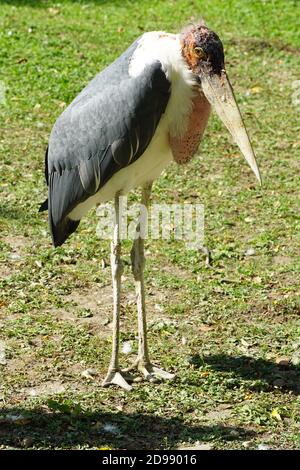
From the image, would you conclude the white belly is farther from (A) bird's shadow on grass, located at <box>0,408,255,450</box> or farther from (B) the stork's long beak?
(A) bird's shadow on grass, located at <box>0,408,255,450</box>

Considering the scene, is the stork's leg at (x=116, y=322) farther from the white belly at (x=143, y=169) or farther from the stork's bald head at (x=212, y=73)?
the stork's bald head at (x=212, y=73)

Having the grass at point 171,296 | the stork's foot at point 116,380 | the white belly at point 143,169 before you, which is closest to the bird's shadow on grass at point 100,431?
the grass at point 171,296

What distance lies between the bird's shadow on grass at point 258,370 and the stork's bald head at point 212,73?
4.18ft

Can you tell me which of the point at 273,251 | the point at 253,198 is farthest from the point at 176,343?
the point at 253,198

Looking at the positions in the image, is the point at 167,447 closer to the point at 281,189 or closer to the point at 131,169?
the point at 131,169

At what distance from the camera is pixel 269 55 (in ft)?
35.6

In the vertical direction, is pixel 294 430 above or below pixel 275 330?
below

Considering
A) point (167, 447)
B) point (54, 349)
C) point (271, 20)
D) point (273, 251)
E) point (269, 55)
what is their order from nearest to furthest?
1. point (167, 447)
2. point (54, 349)
3. point (273, 251)
4. point (269, 55)
5. point (271, 20)

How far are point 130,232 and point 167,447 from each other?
2822 millimetres

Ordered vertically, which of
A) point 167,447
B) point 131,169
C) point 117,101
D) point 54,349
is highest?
point 117,101

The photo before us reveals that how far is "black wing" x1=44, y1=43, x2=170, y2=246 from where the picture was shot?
5.08 meters

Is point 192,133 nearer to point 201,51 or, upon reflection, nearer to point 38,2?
point 201,51

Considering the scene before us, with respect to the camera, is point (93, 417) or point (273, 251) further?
point (273, 251)

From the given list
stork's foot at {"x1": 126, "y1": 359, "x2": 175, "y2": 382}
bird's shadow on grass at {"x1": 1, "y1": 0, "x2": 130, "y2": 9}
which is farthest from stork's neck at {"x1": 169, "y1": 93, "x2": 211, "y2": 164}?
bird's shadow on grass at {"x1": 1, "y1": 0, "x2": 130, "y2": 9}
